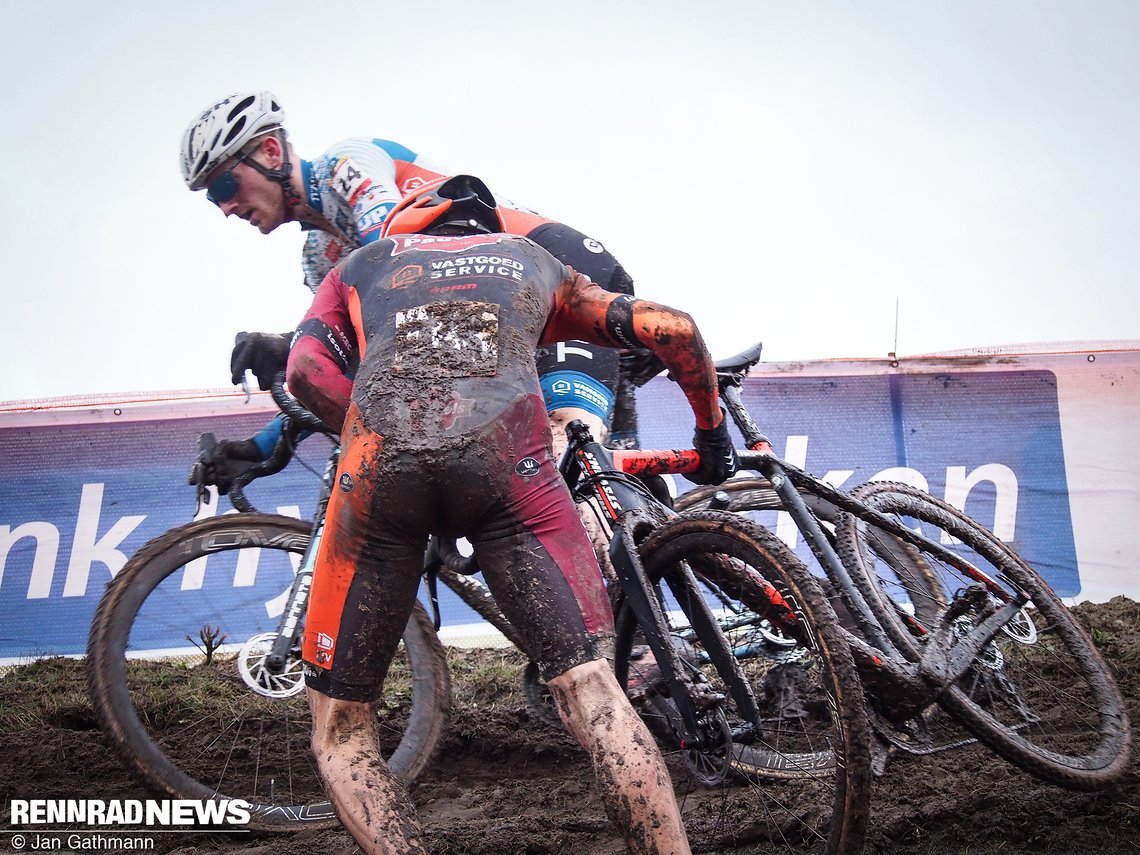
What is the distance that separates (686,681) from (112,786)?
8.16 ft

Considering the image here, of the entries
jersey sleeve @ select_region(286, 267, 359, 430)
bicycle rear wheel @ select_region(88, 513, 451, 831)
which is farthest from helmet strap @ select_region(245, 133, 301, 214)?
jersey sleeve @ select_region(286, 267, 359, 430)

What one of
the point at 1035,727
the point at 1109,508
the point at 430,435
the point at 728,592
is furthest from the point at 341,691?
the point at 1109,508

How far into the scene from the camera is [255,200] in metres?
4.83

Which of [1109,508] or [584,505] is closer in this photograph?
[584,505]

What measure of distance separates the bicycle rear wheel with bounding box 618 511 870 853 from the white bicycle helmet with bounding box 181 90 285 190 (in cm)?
319

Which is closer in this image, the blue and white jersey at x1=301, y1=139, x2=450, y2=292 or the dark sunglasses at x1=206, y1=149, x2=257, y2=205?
the blue and white jersey at x1=301, y1=139, x2=450, y2=292

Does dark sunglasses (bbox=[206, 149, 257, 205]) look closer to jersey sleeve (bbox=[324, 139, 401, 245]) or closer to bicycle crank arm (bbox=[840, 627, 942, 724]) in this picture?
jersey sleeve (bbox=[324, 139, 401, 245])

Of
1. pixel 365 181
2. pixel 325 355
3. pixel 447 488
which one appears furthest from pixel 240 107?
pixel 447 488

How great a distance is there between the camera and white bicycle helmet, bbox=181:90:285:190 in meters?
4.68

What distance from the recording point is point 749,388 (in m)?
6.40

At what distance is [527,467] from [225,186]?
10.6 ft

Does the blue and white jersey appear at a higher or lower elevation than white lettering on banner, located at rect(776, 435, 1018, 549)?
higher

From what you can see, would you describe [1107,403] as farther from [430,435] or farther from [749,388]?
[430,435]

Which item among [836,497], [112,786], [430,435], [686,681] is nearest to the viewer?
[430,435]
